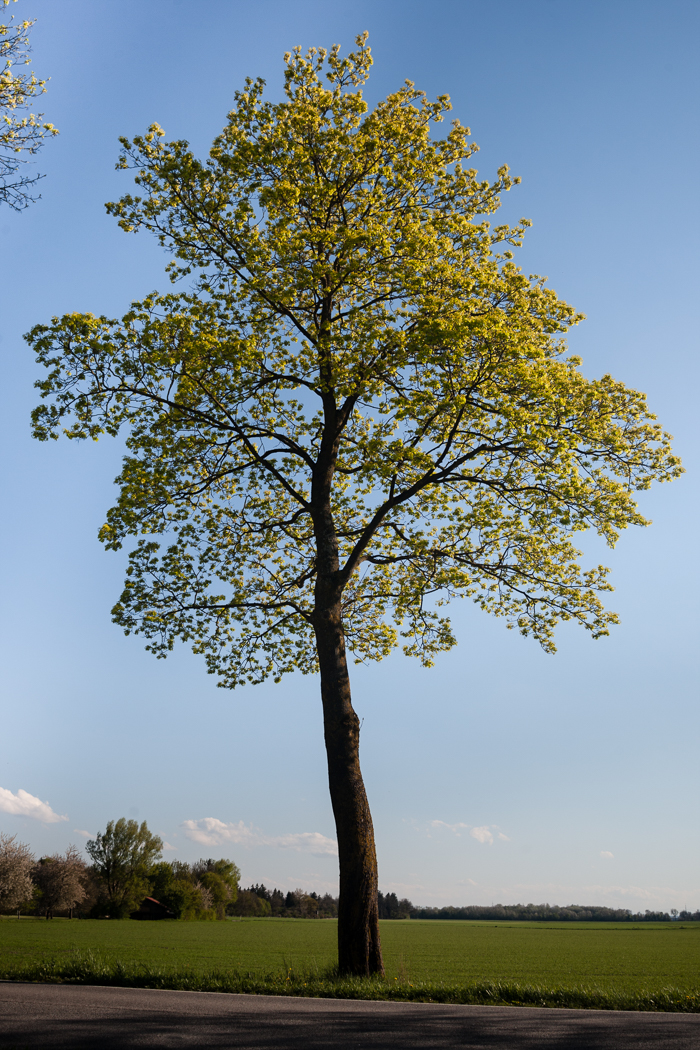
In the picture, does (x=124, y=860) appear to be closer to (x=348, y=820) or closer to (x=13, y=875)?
(x=13, y=875)

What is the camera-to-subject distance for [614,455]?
15250 millimetres

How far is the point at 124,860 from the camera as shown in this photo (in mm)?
87750

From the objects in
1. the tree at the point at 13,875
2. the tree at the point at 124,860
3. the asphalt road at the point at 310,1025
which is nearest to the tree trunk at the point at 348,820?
the asphalt road at the point at 310,1025

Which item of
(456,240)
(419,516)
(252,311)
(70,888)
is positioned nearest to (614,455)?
(419,516)

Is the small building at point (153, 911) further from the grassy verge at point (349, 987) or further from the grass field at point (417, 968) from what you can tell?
the grassy verge at point (349, 987)

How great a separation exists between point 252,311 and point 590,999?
44.9 ft

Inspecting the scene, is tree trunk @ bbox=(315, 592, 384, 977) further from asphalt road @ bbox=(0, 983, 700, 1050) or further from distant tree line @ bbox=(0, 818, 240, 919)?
distant tree line @ bbox=(0, 818, 240, 919)

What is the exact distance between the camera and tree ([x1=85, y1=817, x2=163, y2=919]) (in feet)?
276

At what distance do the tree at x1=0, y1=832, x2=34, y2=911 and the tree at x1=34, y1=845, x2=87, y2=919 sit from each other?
342 inches

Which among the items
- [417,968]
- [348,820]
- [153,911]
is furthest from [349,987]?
[153,911]

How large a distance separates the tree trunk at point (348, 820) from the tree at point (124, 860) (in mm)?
85272

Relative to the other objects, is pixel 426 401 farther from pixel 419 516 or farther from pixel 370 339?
pixel 419 516

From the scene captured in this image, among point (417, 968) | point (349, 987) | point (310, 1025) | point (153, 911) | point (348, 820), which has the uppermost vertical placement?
point (348, 820)

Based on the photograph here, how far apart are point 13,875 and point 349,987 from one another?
69.6 m
